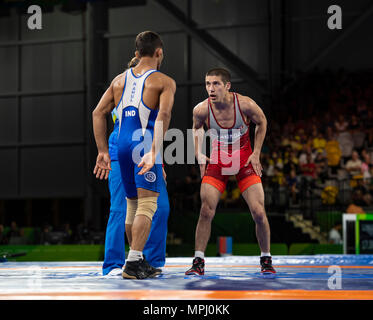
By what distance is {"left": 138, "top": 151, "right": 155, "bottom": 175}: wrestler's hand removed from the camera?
3377 mm

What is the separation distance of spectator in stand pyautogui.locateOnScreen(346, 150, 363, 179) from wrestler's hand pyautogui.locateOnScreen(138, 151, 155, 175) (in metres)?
8.55

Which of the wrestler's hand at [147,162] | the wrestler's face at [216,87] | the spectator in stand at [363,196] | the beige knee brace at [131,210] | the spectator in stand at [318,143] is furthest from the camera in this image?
the spectator in stand at [318,143]

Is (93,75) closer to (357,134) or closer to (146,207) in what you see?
(357,134)

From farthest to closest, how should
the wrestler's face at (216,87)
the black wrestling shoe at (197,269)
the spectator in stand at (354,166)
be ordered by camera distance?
the spectator in stand at (354,166) < the wrestler's face at (216,87) < the black wrestling shoe at (197,269)

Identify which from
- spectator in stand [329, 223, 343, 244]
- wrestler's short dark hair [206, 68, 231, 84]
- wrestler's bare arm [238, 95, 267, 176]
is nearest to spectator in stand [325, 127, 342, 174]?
spectator in stand [329, 223, 343, 244]

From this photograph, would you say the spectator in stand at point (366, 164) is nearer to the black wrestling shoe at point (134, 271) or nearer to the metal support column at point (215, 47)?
the metal support column at point (215, 47)

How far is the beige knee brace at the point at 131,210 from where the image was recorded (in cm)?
374

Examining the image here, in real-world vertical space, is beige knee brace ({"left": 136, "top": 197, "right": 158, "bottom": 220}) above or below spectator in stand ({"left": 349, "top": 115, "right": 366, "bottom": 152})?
below

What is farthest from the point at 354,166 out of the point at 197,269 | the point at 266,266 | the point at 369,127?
the point at 197,269

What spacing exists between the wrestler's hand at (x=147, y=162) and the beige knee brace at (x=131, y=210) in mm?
409

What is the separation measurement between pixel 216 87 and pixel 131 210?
1.15m

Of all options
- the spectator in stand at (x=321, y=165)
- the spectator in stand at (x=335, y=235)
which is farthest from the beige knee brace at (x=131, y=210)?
the spectator in stand at (x=321, y=165)

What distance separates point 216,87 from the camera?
419 centimetres

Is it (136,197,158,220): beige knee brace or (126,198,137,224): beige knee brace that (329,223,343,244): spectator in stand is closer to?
(126,198,137,224): beige knee brace
